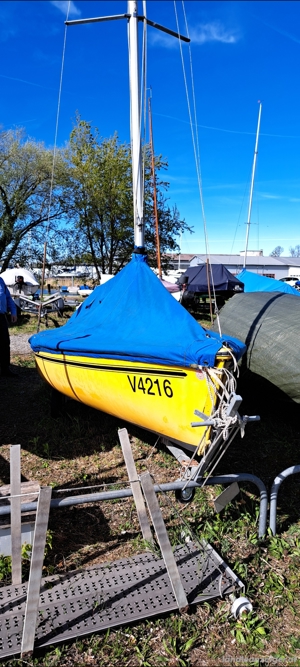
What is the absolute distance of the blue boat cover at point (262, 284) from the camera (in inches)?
537

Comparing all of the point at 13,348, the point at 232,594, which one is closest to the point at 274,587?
the point at 232,594

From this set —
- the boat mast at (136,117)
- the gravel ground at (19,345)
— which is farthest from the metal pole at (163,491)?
the gravel ground at (19,345)

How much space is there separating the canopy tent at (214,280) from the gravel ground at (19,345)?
25.0 feet

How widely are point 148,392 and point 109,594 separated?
161cm

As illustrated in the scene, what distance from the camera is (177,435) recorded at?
373 cm

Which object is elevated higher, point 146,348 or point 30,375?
point 146,348

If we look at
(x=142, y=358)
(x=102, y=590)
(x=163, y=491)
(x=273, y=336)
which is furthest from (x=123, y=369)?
(x=273, y=336)

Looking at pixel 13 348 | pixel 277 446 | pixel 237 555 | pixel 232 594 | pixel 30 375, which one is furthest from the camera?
pixel 13 348

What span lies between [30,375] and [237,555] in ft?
18.9

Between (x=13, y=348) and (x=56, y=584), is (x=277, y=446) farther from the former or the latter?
(x=13, y=348)

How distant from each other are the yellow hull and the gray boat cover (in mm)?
1525

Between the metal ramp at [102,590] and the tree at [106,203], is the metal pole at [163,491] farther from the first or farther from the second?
the tree at [106,203]

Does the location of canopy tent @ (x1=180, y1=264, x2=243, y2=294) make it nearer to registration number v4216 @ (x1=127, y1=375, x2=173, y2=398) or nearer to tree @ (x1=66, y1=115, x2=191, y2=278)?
tree @ (x1=66, y1=115, x2=191, y2=278)

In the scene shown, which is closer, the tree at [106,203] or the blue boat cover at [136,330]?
the blue boat cover at [136,330]
